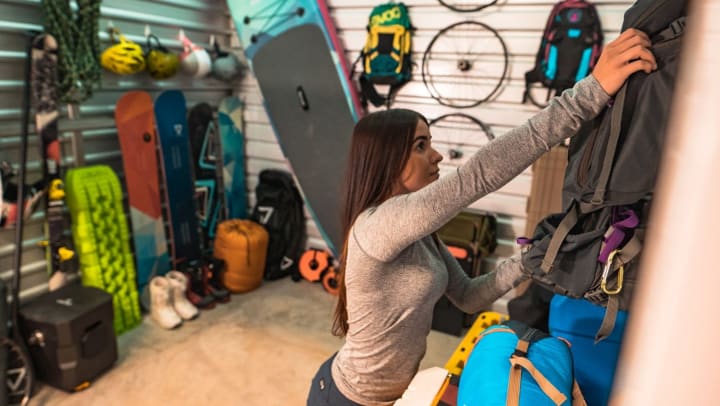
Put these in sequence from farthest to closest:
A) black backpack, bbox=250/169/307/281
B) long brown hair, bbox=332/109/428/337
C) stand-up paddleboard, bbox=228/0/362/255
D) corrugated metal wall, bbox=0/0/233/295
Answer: black backpack, bbox=250/169/307/281
stand-up paddleboard, bbox=228/0/362/255
corrugated metal wall, bbox=0/0/233/295
long brown hair, bbox=332/109/428/337

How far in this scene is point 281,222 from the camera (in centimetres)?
383

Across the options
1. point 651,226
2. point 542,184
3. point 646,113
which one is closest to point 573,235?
point 646,113

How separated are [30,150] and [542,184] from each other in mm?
2898

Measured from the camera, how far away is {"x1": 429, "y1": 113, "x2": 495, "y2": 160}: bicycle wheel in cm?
309

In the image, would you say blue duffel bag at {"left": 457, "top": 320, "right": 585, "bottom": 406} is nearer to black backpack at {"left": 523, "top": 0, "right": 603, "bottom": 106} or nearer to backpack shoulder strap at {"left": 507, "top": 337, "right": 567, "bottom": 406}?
backpack shoulder strap at {"left": 507, "top": 337, "right": 567, "bottom": 406}

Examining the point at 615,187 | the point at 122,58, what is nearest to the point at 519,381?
the point at 615,187

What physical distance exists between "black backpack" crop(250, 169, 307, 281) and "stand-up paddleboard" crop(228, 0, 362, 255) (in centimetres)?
31

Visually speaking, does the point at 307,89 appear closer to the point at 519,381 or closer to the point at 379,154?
the point at 379,154

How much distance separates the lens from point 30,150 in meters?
2.72

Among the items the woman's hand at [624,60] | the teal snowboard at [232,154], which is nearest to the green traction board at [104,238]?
the teal snowboard at [232,154]

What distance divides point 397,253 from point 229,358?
194 centimetres

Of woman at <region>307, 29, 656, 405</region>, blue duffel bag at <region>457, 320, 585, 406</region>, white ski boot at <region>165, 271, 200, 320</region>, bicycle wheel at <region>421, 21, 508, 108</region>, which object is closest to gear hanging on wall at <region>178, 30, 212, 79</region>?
white ski boot at <region>165, 271, 200, 320</region>

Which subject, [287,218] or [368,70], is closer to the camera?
[368,70]

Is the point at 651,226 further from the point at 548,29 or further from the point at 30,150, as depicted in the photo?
the point at 30,150
